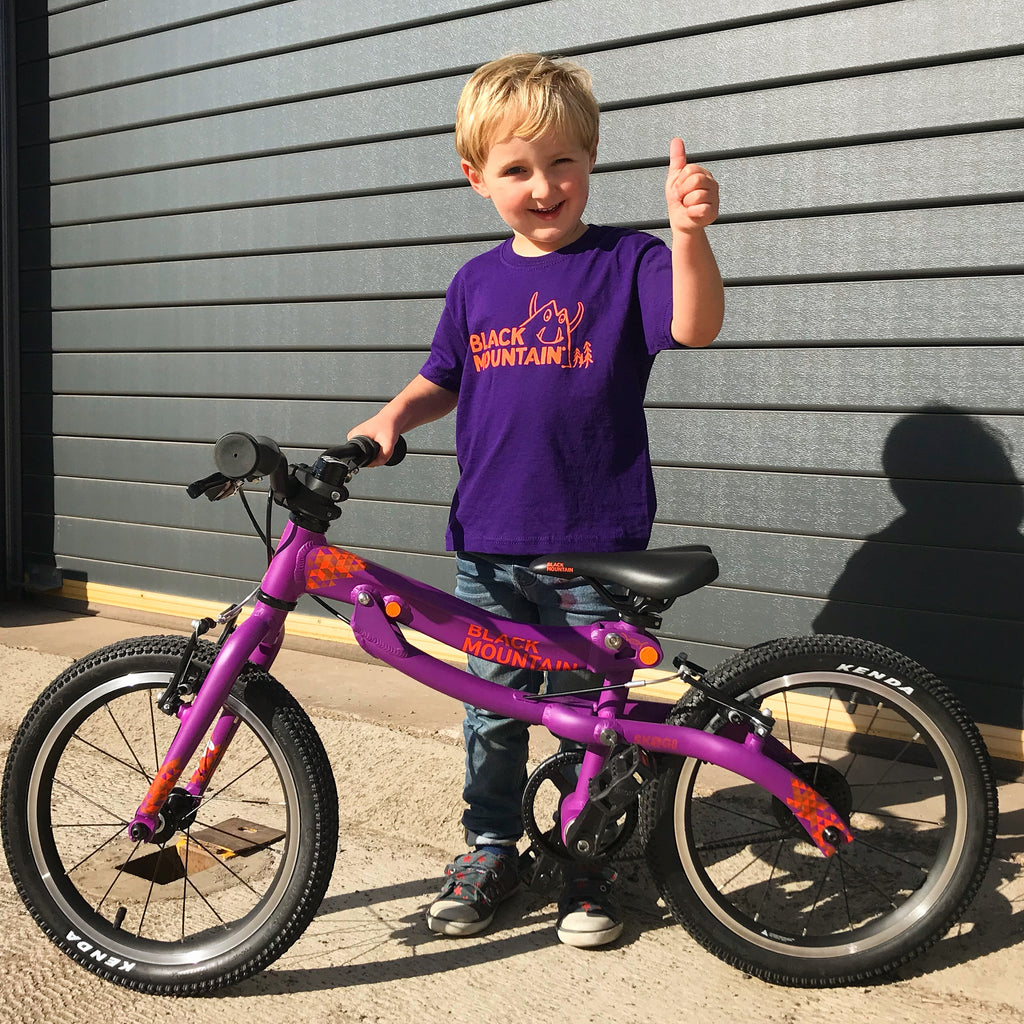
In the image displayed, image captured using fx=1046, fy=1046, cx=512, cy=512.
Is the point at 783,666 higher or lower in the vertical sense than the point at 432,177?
lower

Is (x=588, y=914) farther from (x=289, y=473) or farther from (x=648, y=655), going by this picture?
(x=289, y=473)

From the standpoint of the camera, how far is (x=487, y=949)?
88.4 inches

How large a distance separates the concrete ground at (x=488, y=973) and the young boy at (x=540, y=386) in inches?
3.7

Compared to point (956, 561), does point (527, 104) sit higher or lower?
higher

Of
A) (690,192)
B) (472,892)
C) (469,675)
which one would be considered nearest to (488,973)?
(472,892)

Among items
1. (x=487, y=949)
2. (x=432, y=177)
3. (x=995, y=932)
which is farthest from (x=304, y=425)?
(x=995, y=932)

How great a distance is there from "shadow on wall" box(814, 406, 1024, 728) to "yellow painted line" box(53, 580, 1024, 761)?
8 cm

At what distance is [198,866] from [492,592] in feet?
3.45

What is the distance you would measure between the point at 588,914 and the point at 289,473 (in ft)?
3.75

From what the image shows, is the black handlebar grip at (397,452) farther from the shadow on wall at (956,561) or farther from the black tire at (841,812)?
the shadow on wall at (956,561)

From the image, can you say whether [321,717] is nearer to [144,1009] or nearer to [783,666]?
[144,1009]

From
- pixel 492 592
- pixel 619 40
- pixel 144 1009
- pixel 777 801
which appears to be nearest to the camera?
pixel 144 1009

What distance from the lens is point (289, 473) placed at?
1.98 m

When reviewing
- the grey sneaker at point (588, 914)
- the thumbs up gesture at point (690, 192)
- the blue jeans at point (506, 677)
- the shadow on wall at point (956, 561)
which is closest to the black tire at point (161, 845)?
the blue jeans at point (506, 677)
